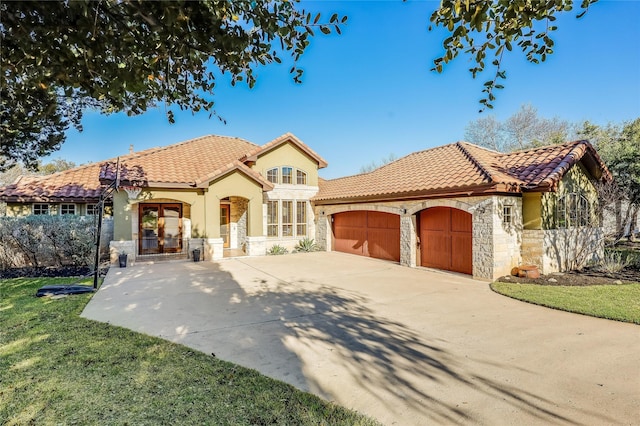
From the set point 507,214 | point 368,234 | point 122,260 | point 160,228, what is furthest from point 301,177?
point 507,214

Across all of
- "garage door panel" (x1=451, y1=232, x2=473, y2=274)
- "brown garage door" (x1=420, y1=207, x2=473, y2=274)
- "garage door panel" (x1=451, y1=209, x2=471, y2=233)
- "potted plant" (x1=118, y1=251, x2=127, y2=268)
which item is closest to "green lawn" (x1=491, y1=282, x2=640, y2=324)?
"garage door panel" (x1=451, y1=232, x2=473, y2=274)

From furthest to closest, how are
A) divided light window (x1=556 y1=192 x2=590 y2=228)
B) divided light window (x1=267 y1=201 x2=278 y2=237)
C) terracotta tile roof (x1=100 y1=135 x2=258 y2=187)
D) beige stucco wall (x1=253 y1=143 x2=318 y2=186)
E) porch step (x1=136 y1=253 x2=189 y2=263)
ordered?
1. beige stucco wall (x1=253 y1=143 x2=318 y2=186)
2. divided light window (x1=267 y1=201 x2=278 y2=237)
3. porch step (x1=136 y1=253 x2=189 y2=263)
4. terracotta tile roof (x1=100 y1=135 x2=258 y2=187)
5. divided light window (x1=556 y1=192 x2=590 y2=228)

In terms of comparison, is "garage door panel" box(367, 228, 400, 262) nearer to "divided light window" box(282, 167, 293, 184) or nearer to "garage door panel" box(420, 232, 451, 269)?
"garage door panel" box(420, 232, 451, 269)

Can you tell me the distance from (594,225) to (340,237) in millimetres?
12032

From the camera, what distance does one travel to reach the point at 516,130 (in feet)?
113

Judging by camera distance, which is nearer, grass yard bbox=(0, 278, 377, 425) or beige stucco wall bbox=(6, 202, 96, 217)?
grass yard bbox=(0, 278, 377, 425)

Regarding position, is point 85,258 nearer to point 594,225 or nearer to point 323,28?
point 323,28

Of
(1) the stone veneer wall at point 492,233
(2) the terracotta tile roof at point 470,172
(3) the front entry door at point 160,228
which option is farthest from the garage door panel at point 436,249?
(3) the front entry door at point 160,228

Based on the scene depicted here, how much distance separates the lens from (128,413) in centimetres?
358

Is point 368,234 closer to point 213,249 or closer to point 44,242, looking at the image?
point 213,249

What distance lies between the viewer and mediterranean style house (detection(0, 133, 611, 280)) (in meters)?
11.4

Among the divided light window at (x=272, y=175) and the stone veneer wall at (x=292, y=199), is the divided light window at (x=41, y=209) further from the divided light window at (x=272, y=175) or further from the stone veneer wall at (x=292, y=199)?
the divided light window at (x=272, y=175)

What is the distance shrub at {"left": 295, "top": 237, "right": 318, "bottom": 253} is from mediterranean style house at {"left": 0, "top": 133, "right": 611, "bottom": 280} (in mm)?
535

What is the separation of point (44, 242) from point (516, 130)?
133 feet
